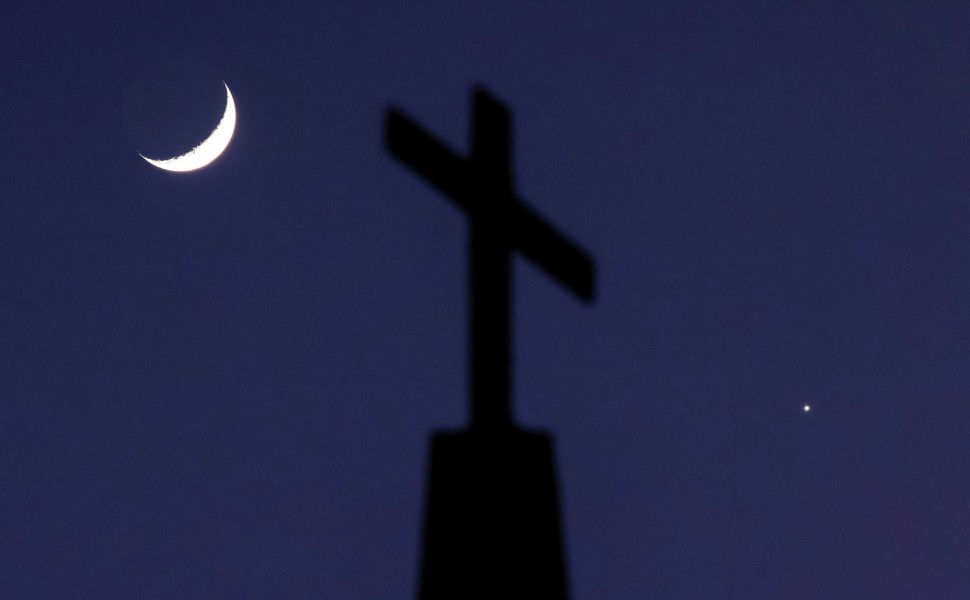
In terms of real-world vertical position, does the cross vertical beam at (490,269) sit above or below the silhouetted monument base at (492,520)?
above

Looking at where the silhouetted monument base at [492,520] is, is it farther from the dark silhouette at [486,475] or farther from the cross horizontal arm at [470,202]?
the cross horizontal arm at [470,202]

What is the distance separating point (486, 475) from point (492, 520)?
0.14 meters

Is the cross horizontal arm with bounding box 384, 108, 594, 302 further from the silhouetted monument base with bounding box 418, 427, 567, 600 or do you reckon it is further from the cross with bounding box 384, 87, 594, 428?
the silhouetted monument base with bounding box 418, 427, 567, 600

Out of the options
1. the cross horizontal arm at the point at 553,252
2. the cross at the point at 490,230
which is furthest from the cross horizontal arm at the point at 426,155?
the cross horizontal arm at the point at 553,252

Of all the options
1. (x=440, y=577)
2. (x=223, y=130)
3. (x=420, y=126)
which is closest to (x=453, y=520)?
(x=440, y=577)

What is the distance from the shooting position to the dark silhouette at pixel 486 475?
3104 mm

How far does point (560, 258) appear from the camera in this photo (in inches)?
157

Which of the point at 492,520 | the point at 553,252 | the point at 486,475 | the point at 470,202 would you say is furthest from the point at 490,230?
the point at 492,520

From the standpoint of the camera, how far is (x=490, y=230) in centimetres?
378

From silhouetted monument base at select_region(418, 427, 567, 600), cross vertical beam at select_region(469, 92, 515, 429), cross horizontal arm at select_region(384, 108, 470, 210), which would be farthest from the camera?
cross horizontal arm at select_region(384, 108, 470, 210)

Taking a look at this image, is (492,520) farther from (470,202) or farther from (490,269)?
(470,202)

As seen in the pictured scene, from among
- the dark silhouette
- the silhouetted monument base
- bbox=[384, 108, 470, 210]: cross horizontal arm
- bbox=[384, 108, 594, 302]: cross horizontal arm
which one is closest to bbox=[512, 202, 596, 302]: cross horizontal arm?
bbox=[384, 108, 594, 302]: cross horizontal arm

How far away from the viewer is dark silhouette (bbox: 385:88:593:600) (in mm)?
3104

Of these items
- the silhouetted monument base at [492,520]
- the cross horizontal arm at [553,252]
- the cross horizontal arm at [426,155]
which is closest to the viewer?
the silhouetted monument base at [492,520]
